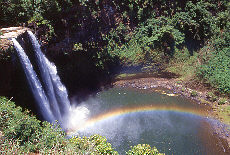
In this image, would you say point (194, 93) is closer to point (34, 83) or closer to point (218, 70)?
point (218, 70)

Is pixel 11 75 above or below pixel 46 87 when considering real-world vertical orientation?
above

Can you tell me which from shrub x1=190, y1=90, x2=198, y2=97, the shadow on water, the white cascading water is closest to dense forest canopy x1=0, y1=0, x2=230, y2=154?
shrub x1=190, y1=90, x2=198, y2=97

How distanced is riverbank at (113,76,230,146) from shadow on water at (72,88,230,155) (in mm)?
553

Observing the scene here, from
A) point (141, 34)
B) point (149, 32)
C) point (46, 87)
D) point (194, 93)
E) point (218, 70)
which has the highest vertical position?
point (141, 34)

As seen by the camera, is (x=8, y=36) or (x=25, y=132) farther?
(x=8, y=36)

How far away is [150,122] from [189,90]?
16.6ft

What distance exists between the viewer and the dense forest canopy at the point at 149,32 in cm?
1638

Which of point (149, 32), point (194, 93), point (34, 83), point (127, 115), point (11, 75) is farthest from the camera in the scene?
point (149, 32)

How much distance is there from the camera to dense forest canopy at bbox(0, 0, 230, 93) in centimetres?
1638

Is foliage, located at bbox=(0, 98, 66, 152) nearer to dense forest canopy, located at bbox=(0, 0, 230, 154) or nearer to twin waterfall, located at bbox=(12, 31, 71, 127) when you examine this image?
twin waterfall, located at bbox=(12, 31, 71, 127)

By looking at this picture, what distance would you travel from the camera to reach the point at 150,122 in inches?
542

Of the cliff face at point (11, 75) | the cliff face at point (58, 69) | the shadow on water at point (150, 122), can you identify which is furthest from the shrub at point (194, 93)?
the cliff face at point (11, 75)

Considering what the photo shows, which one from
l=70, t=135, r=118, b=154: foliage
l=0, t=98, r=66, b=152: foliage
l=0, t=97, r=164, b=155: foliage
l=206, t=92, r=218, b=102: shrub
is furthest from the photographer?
l=206, t=92, r=218, b=102: shrub

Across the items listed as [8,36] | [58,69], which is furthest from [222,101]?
[8,36]
